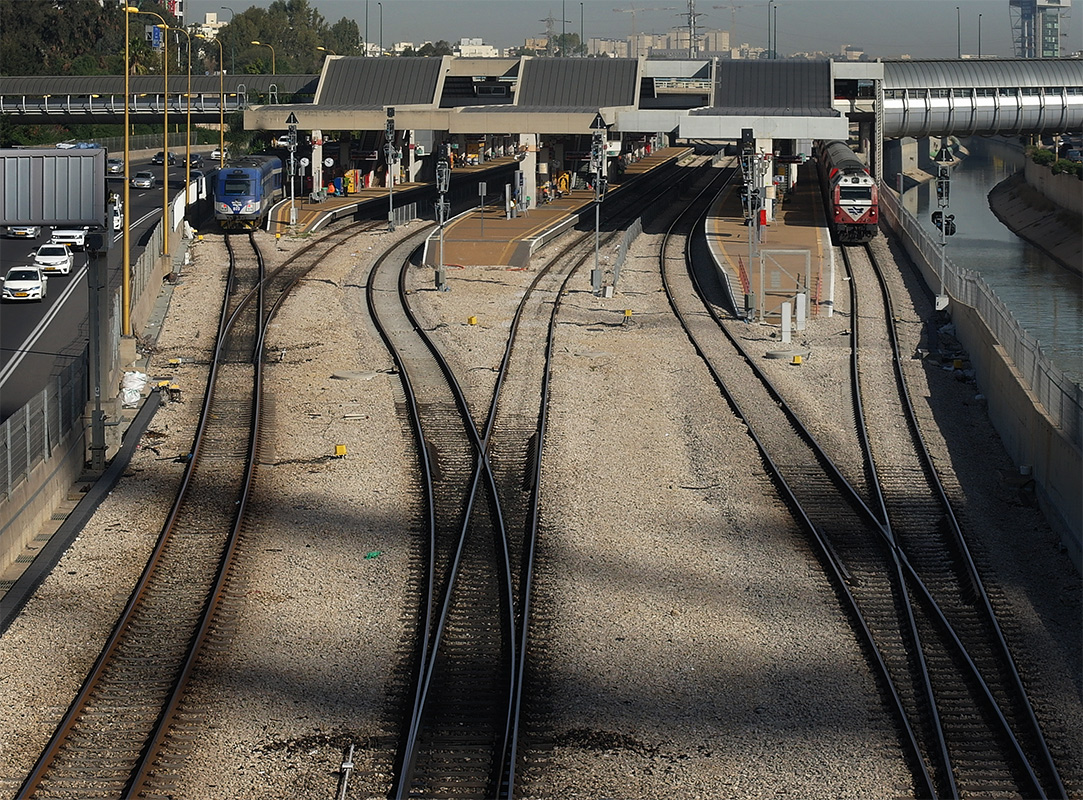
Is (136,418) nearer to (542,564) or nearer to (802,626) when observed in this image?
(542,564)

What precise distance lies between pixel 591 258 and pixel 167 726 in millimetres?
35206

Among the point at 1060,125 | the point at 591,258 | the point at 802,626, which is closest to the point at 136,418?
the point at 802,626

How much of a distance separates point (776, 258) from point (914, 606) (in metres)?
28.0

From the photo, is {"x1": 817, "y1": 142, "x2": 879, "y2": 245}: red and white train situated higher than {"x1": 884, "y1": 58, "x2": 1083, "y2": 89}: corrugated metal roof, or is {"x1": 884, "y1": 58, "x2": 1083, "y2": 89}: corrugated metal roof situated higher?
{"x1": 884, "y1": 58, "x2": 1083, "y2": 89}: corrugated metal roof

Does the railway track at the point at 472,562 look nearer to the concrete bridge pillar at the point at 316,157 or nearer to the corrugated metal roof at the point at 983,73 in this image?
the concrete bridge pillar at the point at 316,157

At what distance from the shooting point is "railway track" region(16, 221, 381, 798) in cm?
1194

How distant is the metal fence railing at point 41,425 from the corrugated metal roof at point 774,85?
144 feet

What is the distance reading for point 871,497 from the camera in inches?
792

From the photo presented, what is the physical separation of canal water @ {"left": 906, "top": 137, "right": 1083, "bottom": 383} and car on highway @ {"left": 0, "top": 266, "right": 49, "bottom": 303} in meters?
26.3

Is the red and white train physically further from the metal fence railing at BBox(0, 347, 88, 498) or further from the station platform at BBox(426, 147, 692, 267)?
the metal fence railing at BBox(0, 347, 88, 498)

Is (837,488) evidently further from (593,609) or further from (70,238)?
(70,238)

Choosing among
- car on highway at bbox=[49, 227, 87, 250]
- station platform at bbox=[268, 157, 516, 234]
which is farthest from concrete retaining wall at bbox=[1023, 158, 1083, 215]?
car on highway at bbox=[49, 227, 87, 250]

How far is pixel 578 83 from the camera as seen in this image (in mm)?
66188

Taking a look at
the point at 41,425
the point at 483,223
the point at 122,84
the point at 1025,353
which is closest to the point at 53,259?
the point at 483,223
